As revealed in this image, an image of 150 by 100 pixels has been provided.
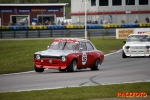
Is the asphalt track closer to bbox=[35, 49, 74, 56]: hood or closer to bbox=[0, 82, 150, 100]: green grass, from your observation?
bbox=[0, 82, 150, 100]: green grass

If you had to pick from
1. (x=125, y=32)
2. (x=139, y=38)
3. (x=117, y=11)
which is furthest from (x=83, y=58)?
(x=117, y=11)

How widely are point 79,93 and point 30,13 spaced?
59.0 meters

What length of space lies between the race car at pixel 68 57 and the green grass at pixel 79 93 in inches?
194

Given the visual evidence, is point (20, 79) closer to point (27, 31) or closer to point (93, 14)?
point (27, 31)

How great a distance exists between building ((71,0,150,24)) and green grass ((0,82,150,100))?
5592cm

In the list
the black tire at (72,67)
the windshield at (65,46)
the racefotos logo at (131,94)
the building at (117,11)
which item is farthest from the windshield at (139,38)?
the building at (117,11)

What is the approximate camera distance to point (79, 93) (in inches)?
541

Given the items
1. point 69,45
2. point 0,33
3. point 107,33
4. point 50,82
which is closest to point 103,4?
point 107,33

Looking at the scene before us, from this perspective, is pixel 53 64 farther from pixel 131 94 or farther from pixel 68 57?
pixel 131 94

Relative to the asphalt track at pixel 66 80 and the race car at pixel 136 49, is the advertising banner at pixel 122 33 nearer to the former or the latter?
the race car at pixel 136 49

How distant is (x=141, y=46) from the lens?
2977 centimetres

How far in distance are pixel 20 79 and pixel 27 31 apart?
4341 centimetres

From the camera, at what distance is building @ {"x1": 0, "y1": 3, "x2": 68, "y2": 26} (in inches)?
2744

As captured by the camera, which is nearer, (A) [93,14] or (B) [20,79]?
(B) [20,79]
